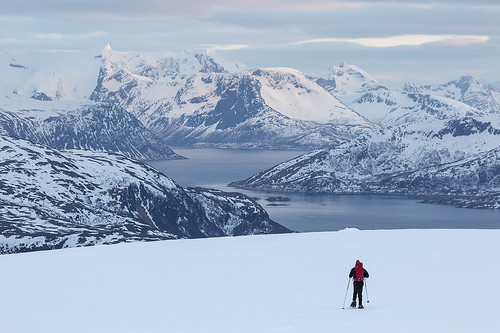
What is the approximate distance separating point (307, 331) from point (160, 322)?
763cm

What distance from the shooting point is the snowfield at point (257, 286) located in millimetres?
37719

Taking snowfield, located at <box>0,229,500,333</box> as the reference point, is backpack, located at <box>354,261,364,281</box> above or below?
above

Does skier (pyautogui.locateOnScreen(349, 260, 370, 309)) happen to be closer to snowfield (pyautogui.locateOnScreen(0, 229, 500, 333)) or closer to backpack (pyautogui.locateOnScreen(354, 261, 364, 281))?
backpack (pyautogui.locateOnScreen(354, 261, 364, 281))

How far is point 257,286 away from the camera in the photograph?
48594 mm

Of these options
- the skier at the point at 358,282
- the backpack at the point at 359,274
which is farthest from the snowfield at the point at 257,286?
the backpack at the point at 359,274

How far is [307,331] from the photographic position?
3491cm

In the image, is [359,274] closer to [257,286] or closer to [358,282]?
[358,282]

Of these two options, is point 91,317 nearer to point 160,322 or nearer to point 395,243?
point 160,322

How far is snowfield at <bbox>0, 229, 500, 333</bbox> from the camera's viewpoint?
3772 cm

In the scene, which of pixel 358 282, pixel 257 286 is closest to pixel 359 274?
pixel 358 282

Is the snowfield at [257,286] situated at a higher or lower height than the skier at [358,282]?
lower

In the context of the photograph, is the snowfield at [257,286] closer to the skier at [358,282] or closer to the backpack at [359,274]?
the skier at [358,282]

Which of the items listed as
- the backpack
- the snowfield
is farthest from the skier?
the snowfield

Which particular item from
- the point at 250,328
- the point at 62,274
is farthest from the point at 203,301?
the point at 62,274
